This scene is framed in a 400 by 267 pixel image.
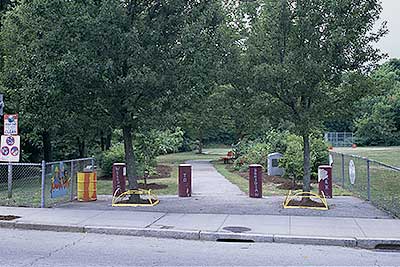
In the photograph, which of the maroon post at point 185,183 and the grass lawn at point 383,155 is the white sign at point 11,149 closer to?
the maroon post at point 185,183

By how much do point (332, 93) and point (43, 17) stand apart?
8173mm

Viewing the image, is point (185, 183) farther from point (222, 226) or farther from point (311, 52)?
point (311, 52)

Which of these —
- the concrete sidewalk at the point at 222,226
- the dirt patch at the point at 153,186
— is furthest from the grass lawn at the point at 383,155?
the concrete sidewalk at the point at 222,226

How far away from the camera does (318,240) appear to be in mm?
9109

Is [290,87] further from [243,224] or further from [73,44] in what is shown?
[73,44]

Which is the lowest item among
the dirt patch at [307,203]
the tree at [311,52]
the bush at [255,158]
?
the dirt patch at [307,203]

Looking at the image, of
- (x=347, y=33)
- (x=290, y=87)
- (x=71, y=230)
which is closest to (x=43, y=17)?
(x=71, y=230)

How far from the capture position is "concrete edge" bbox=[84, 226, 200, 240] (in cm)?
962

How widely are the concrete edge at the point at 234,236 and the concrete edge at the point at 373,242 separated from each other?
1666mm

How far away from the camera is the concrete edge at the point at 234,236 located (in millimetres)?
9266

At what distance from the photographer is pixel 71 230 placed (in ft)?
33.7

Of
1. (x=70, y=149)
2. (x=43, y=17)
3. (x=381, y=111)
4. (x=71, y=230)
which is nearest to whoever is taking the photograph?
(x=71, y=230)

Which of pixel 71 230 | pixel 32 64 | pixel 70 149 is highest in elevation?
pixel 32 64

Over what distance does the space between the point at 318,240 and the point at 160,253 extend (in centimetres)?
308
